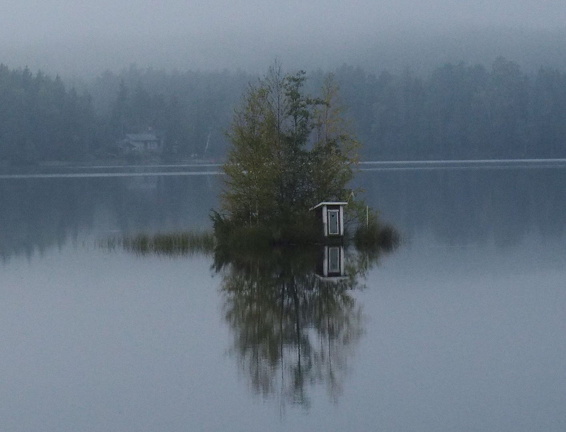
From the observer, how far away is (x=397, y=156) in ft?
457

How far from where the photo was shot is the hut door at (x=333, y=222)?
1061 inches

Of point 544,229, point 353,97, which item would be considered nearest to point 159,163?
point 353,97

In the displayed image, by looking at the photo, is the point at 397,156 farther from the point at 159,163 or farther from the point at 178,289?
the point at 178,289

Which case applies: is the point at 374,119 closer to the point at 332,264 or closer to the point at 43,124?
the point at 43,124

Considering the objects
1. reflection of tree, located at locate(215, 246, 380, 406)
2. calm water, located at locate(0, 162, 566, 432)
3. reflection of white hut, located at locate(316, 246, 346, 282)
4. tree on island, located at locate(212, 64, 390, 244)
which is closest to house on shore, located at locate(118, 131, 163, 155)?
tree on island, located at locate(212, 64, 390, 244)

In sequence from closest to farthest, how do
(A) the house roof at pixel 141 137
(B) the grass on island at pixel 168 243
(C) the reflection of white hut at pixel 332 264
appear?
(C) the reflection of white hut at pixel 332 264 → (B) the grass on island at pixel 168 243 → (A) the house roof at pixel 141 137

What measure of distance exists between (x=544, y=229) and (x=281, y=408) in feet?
78.9

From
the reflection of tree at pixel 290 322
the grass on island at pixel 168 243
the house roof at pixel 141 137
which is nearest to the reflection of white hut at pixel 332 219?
the grass on island at pixel 168 243

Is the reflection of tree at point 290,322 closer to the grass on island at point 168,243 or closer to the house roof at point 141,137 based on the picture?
the grass on island at point 168,243

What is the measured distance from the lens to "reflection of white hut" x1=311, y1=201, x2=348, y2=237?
88.0ft

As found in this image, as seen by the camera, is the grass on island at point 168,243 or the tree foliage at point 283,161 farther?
the tree foliage at point 283,161

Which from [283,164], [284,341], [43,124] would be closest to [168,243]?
[283,164]

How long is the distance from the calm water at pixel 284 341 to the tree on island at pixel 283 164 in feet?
8.49

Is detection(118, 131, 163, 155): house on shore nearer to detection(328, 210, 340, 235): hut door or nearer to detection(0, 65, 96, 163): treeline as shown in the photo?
detection(0, 65, 96, 163): treeline
